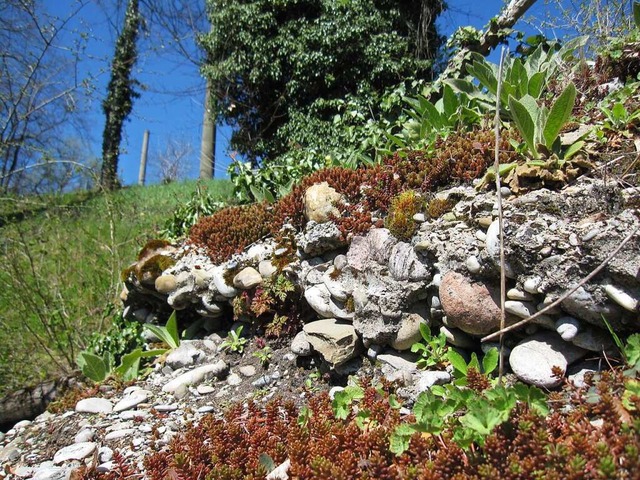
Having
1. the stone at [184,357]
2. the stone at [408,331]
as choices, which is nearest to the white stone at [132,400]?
the stone at [184,357]

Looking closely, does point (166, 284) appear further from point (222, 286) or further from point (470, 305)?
point (470, 305)

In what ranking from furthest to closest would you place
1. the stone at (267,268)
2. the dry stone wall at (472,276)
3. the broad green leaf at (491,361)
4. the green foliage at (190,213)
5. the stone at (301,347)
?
the green foliage at (190,213)
the stone at (267,268)
the stone at (301,347)
the broad green leaf at (491,361)
the dry stone wall at (472,276)

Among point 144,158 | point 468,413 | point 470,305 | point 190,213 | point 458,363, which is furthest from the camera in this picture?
point 144,158

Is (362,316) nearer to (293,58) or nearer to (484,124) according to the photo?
(484,124)

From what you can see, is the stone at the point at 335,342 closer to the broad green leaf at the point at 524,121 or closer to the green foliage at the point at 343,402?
the green foliage at the point at 343,402

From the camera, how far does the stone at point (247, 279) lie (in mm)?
3557

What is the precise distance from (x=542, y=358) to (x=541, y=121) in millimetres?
1376

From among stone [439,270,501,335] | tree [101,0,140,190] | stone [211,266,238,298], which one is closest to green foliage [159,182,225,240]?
stone [211,266,238,298]

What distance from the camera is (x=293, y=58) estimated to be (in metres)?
9.02

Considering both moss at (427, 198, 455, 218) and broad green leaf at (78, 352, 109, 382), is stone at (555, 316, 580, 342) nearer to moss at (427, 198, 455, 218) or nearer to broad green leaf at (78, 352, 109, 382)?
moss at (427, 198, 455, 218)

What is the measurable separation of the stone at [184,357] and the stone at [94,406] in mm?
536

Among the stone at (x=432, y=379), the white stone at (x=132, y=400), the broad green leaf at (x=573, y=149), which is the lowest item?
the white stone at (x=132, y=400)

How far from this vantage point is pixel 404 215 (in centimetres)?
291

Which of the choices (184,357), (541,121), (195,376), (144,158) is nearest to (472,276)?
(541,121)
